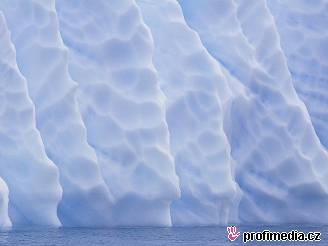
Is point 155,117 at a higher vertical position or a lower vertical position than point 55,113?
lower

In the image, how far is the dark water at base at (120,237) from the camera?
13.4 metres

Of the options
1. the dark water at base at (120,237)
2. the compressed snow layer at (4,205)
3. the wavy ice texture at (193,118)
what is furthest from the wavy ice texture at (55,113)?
the wavy ice texture at (193,118)

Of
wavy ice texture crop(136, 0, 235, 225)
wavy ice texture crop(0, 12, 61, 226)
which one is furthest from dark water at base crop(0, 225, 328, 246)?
wavy ice texture crop(136, 0, 235, 225)

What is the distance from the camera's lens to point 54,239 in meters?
13.7

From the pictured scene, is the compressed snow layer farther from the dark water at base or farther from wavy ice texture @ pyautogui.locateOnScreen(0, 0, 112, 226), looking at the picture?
wavy ice texture @ pyautogui.locateOnScreen(0, 0, 112, 226)

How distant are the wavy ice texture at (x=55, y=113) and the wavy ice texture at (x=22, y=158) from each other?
0.9 inches

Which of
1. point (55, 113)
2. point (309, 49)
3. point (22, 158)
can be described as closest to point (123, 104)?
point (55, 113)

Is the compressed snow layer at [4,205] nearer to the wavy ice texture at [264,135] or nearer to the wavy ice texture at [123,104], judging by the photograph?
the wavy ice texture at [123,104]

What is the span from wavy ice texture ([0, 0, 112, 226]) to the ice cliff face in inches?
0.9

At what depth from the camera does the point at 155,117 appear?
57.1ft

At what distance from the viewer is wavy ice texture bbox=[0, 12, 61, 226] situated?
1550 centimetres

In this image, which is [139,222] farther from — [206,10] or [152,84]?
[206,10]

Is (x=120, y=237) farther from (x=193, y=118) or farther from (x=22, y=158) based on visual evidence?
(x=193, y=118)

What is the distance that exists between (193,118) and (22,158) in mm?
4318
